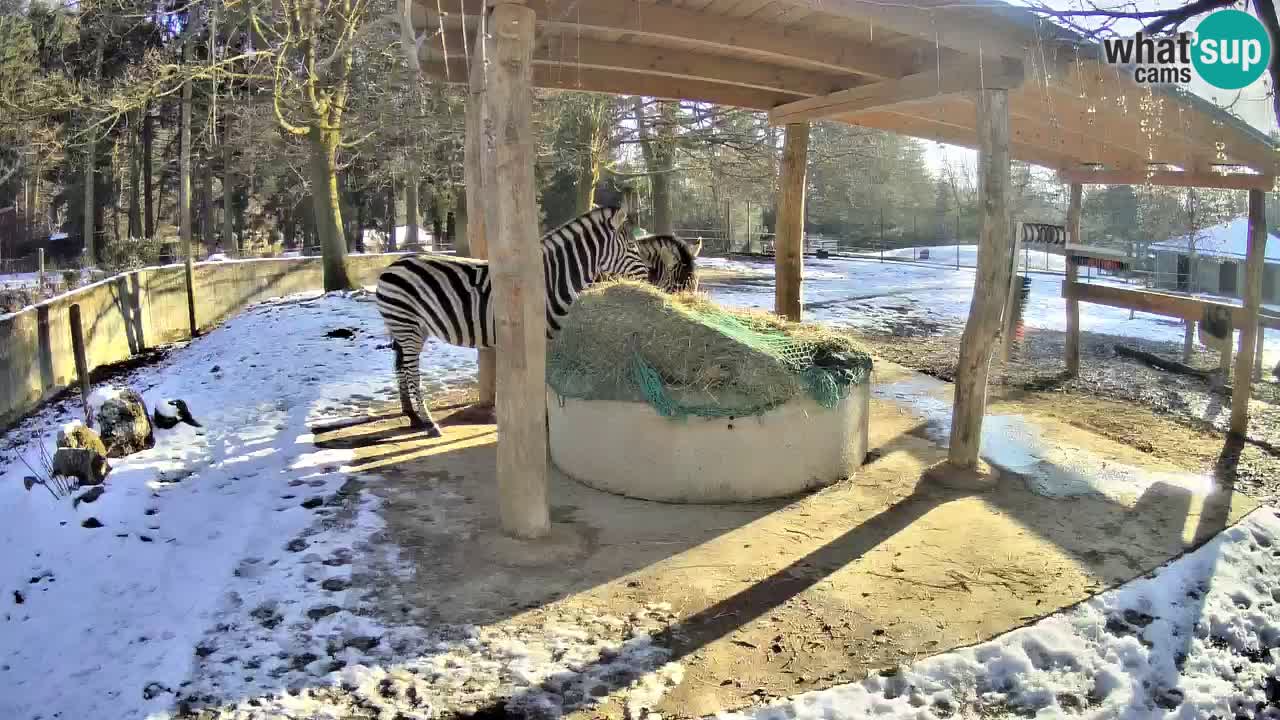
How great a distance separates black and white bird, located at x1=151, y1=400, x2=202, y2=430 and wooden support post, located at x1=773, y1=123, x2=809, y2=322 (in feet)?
19.0

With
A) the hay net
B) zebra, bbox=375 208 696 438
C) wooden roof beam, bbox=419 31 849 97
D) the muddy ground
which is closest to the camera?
the hay net

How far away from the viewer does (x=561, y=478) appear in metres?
6.11

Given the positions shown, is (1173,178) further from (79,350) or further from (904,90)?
(79,350)

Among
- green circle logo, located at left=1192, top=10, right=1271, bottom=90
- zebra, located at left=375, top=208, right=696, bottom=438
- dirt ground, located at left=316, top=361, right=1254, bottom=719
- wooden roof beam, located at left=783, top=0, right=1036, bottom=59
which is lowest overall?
dirt ground, located at left=316, top=361, right=1254, bottom=719

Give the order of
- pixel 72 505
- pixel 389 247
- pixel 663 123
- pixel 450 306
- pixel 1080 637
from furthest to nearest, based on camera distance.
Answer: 1. pixel 389 247
2. pixel 663 123
3. pixel 450 306
4. pixel 72 505
5. pixel 1080 637

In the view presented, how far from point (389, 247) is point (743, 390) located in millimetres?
25672

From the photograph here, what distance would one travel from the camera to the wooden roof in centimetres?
530

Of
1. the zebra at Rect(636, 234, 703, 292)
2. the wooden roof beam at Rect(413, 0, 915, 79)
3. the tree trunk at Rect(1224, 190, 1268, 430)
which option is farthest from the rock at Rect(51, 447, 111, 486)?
the tree trunk at Rect(1224, 190, 1268, 430)

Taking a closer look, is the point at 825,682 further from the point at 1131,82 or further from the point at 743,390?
the point at 1131,82

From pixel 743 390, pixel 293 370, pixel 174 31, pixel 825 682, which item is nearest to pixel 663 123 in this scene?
pixel 293 370

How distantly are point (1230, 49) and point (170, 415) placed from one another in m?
8.31

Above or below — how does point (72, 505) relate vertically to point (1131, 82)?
below

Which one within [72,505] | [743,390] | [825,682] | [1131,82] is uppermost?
[1131,82]

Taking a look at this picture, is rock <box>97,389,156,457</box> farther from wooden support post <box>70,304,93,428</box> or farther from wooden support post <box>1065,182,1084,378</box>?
wooden support post <box>1065,182,1084,378</box>
